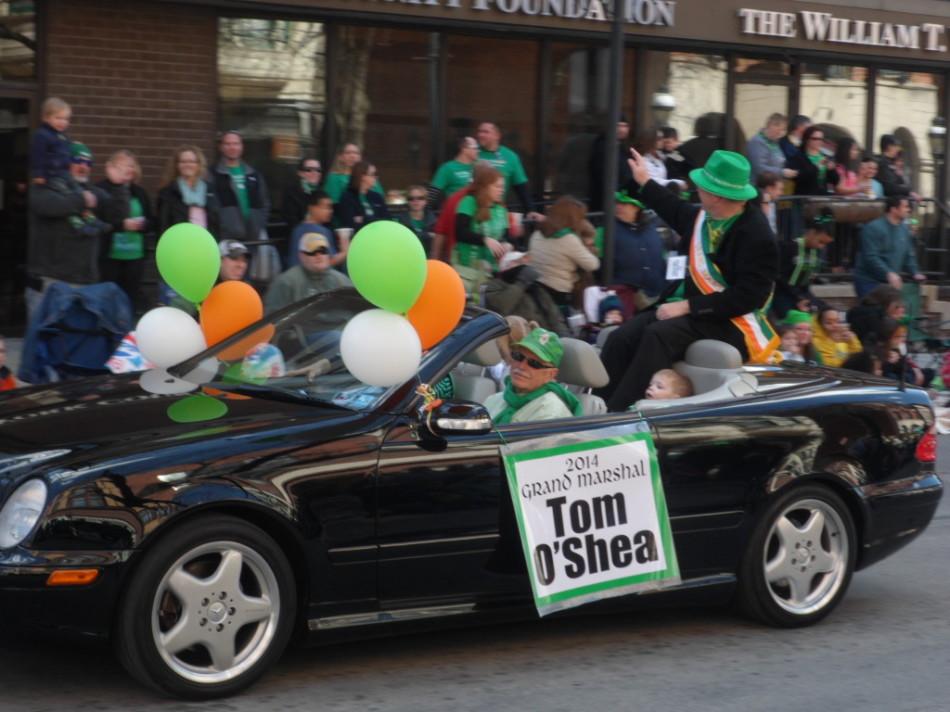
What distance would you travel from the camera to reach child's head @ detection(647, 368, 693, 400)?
652 cm

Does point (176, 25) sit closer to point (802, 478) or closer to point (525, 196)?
point (525, 196)

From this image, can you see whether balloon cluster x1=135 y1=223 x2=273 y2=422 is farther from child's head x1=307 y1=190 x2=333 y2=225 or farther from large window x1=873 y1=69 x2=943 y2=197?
large window x1=873 y1=69 x2=943 y2=197

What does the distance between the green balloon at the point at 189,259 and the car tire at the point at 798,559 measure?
2.55 metres

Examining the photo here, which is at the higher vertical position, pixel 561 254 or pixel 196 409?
pixel 561 254

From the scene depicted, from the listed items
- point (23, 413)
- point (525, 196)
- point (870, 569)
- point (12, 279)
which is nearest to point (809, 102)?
point (525, 196)

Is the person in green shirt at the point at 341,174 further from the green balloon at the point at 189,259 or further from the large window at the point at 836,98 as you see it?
the large window at the point at 836,98

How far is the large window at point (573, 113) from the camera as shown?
634 inches

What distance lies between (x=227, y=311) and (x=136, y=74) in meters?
7.10

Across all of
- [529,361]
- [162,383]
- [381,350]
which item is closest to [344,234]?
[162,383]

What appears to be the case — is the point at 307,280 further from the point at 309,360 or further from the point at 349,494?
the point at 349,494

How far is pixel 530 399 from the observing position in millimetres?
6113

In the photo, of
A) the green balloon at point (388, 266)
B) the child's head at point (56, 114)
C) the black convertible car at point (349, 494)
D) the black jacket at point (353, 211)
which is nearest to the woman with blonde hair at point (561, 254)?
the black jacket at point (353, 211)

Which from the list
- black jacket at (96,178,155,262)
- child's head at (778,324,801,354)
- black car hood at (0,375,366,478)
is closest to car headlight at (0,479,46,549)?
black car hood at (0,375,366,478)

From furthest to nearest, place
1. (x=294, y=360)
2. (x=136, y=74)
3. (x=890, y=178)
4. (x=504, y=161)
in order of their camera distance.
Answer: (x=890, y=178) → (x=504, y=161) → (x=136, y=74) → (x=294, y=360)
